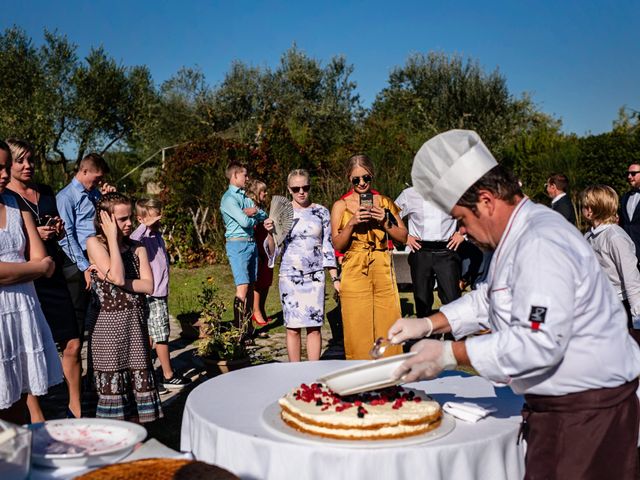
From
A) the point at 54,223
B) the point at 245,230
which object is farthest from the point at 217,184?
the point at 54,223

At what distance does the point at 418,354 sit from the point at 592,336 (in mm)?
570

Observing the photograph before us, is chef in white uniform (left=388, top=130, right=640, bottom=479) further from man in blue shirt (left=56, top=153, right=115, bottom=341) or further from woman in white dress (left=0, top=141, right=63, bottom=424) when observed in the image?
man in blue shirt (left=56, top=153, right=115, bottom=341)

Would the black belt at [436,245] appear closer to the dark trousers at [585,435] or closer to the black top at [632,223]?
the black top at [632,223]

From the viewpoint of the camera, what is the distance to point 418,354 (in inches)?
89.1

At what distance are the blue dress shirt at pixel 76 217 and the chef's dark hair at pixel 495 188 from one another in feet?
13.0

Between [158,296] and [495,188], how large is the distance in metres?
4.56

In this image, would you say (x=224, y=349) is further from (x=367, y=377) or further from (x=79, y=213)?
(x=367, y=377)

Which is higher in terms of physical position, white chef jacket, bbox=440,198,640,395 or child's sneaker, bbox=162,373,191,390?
white chef jacket, bbox=440,198,640,395

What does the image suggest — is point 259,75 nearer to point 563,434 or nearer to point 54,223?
point 54,223

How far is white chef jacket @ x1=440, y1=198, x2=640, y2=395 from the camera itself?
203cm

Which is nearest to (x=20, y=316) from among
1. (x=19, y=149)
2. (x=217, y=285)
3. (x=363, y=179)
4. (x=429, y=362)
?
(x=19, y=149)

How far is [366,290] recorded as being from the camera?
573cm

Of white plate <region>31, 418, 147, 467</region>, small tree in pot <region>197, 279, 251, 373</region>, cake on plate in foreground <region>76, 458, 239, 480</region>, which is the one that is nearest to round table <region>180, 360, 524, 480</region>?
white plate <region>31, 418, 147, 467</region>

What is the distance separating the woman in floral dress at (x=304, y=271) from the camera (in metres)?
6.11
